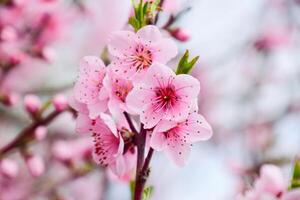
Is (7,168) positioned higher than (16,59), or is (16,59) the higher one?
(16,59)

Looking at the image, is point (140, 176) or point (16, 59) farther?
point (16, 59)

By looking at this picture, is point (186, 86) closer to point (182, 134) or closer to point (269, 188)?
point (182, 134)

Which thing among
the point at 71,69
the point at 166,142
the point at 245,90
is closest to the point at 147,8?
the point at 166,142

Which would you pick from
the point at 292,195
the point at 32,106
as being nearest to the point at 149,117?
the point at 292,195

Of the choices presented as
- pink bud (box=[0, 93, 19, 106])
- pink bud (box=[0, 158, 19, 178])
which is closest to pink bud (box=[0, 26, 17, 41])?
pink bud (box=[0, 93, 19, 106])

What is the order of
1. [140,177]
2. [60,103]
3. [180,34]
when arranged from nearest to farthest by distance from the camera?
[140,177], [180,34], [60,103]

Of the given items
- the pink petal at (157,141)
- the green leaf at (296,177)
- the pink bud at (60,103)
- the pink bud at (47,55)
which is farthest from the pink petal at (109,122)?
the pink bud at (47,55)

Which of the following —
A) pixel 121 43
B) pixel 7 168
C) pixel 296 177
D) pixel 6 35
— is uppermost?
pixel 121 43

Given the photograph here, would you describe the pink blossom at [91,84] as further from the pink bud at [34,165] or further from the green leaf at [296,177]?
the pink bud at [34,165]
